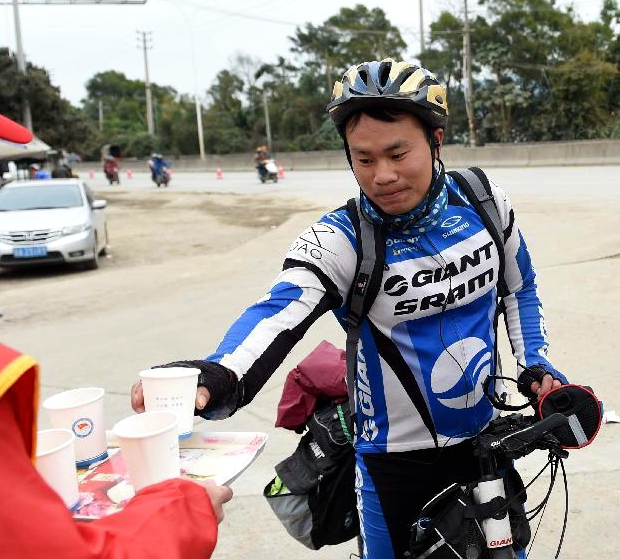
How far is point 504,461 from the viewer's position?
6.17 feet

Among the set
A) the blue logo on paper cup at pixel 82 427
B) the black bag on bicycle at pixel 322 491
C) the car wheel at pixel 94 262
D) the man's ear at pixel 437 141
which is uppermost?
the man's ear at pixel 437 141

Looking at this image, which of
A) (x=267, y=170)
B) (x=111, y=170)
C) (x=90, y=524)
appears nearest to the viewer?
(x=90, y=524)

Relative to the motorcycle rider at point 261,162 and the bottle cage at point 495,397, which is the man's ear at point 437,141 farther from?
the motorcycle rider at point 261,162

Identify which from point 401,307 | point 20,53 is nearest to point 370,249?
point 401,307

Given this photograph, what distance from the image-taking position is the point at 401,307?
1.93 m

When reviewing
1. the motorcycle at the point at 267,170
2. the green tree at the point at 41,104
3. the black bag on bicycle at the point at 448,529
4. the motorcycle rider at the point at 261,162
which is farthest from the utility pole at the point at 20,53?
the black bag on bicycle at the point at 448,529

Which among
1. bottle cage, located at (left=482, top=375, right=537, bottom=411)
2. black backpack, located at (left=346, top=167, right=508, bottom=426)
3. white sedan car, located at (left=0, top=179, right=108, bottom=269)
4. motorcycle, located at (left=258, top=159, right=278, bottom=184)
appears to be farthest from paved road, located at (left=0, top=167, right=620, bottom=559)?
motorcycle, located at (left=258, top=159, right=278, bottom=184)

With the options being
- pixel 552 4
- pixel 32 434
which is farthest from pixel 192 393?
pixel 552 4

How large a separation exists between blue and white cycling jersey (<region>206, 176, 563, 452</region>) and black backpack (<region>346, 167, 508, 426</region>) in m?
0.02

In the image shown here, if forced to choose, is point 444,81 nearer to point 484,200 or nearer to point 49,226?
point 49,226

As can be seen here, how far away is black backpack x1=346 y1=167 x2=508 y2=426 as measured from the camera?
75.4 inches

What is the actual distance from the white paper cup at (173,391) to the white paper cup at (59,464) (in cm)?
19

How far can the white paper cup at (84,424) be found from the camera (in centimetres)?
172

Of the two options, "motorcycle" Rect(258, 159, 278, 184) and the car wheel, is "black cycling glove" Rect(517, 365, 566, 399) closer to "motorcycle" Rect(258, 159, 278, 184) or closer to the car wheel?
the car wheel
